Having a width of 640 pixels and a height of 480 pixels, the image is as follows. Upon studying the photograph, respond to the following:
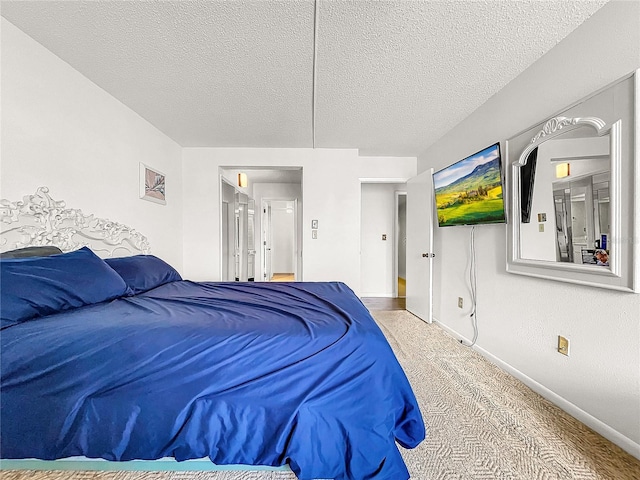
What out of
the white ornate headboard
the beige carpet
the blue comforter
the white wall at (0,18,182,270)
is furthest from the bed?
the white wall at (0,18,182,270)

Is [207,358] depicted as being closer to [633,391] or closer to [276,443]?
[276,443]

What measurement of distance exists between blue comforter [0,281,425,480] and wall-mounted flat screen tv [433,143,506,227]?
6.48ft

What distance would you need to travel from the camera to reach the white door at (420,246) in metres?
3.47

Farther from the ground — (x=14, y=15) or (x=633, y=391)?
(x=14, y=15)

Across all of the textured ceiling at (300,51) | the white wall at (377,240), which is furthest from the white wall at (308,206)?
the white wall at (377,240)

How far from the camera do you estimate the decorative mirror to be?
4.61 ft

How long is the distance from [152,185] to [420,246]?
3.46 metres

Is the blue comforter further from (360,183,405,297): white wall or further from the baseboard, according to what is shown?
(360,183,405,297): white wall

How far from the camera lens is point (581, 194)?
5.43ft

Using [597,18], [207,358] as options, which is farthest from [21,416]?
[597,18]

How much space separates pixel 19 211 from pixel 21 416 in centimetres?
122

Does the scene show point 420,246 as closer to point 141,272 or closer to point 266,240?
point 141,272

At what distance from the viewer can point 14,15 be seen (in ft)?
5.17

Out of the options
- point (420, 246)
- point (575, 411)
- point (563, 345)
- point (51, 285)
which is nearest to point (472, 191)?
point (420, 246)
